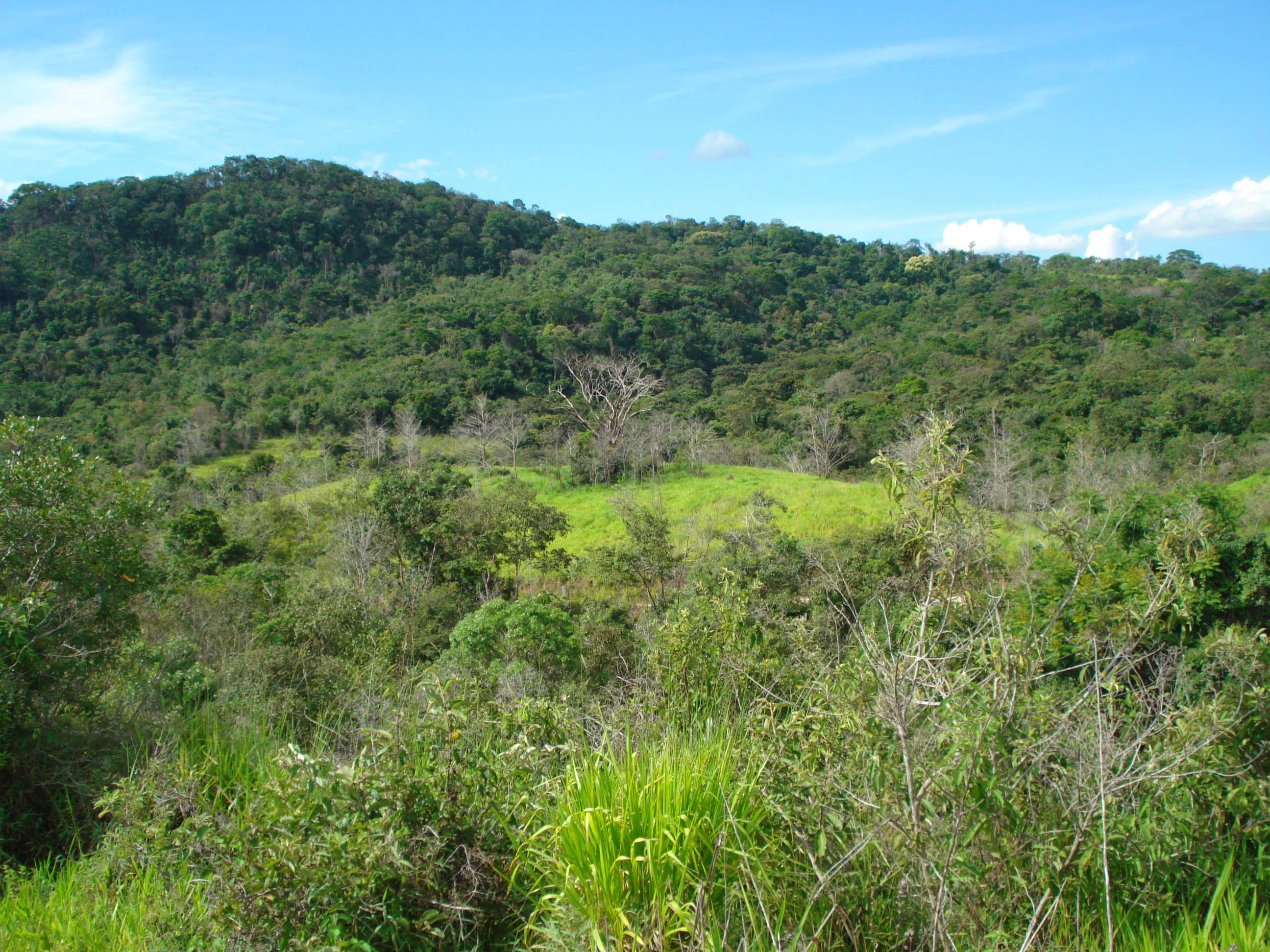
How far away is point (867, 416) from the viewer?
3444 cm

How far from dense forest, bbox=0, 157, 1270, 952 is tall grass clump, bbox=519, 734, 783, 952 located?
1cm

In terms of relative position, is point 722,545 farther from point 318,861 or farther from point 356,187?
point 356,187

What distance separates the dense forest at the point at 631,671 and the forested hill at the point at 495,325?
655mm

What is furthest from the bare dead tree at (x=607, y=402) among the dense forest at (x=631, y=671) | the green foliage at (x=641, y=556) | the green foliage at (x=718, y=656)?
the green foliage at (x=718, y=656)

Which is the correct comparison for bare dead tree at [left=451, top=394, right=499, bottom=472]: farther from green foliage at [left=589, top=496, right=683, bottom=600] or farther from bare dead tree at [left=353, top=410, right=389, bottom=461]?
green foliage at [left=589, top=496, right=683, bottom=600]

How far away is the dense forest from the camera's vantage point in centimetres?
195

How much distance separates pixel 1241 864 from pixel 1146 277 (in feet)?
244

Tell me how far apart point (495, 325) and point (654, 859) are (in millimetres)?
44675

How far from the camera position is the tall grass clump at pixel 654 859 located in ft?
6.38

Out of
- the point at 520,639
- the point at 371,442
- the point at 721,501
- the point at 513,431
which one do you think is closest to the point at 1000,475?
the point at 721,501

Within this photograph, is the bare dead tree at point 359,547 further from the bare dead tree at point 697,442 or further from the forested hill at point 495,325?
the forested hill at point 495,325

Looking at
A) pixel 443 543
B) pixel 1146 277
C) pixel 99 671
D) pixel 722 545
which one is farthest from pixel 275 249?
pixel 1146 277

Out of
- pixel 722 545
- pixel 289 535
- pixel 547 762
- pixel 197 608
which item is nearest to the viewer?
pixel 547 762

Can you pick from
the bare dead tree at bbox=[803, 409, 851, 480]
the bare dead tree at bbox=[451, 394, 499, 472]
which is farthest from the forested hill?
→ the bare dead tree at bbox=[451, 394, 499, 472]
